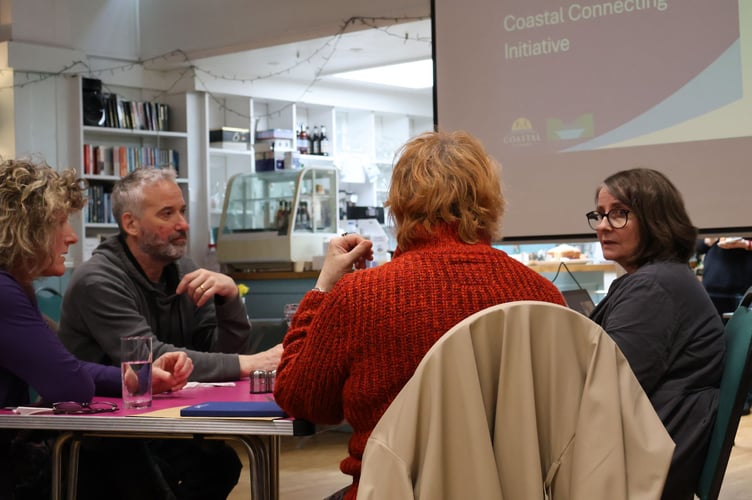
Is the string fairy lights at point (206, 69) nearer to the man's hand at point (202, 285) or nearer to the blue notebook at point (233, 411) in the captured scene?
the man's hand at point (202, 285)

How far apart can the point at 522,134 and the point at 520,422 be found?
10.5 feet

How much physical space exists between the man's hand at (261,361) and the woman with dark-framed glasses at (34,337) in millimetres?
241

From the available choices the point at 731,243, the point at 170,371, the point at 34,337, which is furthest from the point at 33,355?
the point at 731,243

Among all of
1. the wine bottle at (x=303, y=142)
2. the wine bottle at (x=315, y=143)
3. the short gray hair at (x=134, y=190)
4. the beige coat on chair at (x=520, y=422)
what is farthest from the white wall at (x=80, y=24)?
the beige coat on chair at (x=520, y=422)

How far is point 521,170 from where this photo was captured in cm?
449

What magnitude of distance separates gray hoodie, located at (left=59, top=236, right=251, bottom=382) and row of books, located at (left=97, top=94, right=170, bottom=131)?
594 centimetres

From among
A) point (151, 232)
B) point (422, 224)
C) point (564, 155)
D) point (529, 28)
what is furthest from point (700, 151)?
point (422, 224)

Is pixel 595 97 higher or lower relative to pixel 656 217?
higher

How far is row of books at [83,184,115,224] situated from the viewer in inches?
332

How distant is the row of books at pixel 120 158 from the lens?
8.45m

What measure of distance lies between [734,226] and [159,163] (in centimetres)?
594

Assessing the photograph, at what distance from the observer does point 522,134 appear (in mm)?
4512

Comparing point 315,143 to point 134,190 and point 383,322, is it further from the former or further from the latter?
point 383,322

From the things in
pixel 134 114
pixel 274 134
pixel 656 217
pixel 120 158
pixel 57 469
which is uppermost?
pixel 134 114
